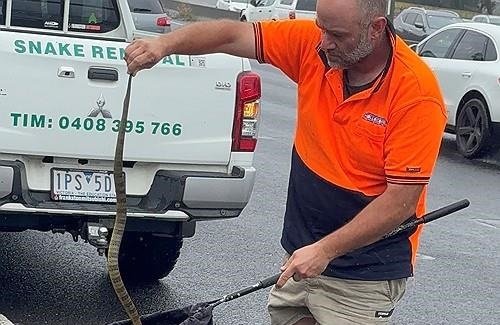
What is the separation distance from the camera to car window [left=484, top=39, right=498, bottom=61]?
45.6 feet

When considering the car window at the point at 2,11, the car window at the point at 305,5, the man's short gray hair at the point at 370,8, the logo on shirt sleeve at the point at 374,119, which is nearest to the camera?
the man's short gray hair at the point at 370,8

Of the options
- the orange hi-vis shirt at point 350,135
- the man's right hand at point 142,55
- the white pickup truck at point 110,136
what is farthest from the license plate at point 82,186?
the man's right hand at point 142,55

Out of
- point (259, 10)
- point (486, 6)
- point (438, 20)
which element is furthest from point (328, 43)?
point (486, 6)

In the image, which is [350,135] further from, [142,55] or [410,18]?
[410,18]

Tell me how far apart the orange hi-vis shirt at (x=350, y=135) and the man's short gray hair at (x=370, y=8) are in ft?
0.44

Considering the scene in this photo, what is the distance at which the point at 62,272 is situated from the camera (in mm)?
6836

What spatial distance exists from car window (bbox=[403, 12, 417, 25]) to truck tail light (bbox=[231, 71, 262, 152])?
2571 centimetres

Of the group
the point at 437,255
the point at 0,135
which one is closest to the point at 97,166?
the point at 0,135

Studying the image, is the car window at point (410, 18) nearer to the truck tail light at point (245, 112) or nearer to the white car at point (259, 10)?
the white car at point (259, 10)

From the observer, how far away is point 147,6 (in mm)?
20484

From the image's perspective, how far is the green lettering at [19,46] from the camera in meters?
5.30

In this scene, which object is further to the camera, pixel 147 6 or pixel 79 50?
pixel 147 6

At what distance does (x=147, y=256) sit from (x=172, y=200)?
1.09 metres

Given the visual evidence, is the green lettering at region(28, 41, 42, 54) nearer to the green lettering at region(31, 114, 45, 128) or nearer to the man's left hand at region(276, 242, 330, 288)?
the green lettering at region(31, 114, 45, 128)
